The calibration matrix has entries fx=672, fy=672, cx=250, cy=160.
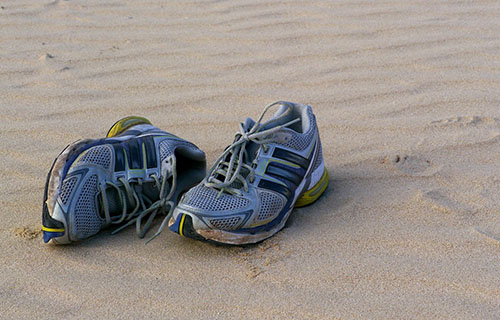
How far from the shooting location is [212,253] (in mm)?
2143

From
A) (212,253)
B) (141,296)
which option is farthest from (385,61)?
(141,296)

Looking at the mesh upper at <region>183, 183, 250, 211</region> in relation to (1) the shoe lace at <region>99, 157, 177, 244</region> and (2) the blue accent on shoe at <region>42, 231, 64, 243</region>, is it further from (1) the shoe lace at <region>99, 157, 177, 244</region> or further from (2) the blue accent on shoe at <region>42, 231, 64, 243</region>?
(2) the blue accent on shoe at <region>42, 231, 64, 243</region>

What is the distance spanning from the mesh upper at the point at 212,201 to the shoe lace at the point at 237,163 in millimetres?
22

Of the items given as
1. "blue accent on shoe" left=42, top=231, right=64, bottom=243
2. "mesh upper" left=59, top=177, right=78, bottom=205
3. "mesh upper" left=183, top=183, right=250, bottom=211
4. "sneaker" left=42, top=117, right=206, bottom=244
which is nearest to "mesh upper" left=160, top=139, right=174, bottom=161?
"sneaker" left=42, top=117, right=206, bottom=244

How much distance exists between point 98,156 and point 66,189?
0.55 feet

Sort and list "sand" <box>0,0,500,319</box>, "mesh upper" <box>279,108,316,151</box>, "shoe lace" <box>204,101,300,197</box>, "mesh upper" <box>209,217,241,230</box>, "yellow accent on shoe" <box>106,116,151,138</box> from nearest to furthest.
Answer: "sand" <box>0,0,500,319</box> < "mesh upper" <box>209,217,241,230</box> < "shoe lace" <box>204,101,300,197</box> < "mesh upper" <box>279,108,316,151</box> < "yellow accent on shoe" <box>106,116,151,138</box>

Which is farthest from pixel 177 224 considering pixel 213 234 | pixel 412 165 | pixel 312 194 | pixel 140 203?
pixel 412 165

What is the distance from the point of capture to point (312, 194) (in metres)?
2.41

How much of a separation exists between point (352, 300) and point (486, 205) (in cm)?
74

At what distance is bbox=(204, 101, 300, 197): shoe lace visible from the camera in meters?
2.21

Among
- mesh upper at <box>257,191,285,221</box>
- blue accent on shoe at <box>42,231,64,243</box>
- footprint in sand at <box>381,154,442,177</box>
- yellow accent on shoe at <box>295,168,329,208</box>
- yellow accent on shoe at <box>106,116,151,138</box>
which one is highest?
yellow accent on shoe at <box>106,116,151,138</box>

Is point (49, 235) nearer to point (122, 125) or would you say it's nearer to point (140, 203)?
point (140, 203)

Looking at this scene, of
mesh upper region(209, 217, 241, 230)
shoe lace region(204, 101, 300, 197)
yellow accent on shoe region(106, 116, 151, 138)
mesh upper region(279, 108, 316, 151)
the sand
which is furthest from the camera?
yellow accent on shoe region(106, 116, 151, 138)

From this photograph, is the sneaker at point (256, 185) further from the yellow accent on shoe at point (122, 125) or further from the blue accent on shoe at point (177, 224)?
the yellow accent on shoe at point (122, 125)
